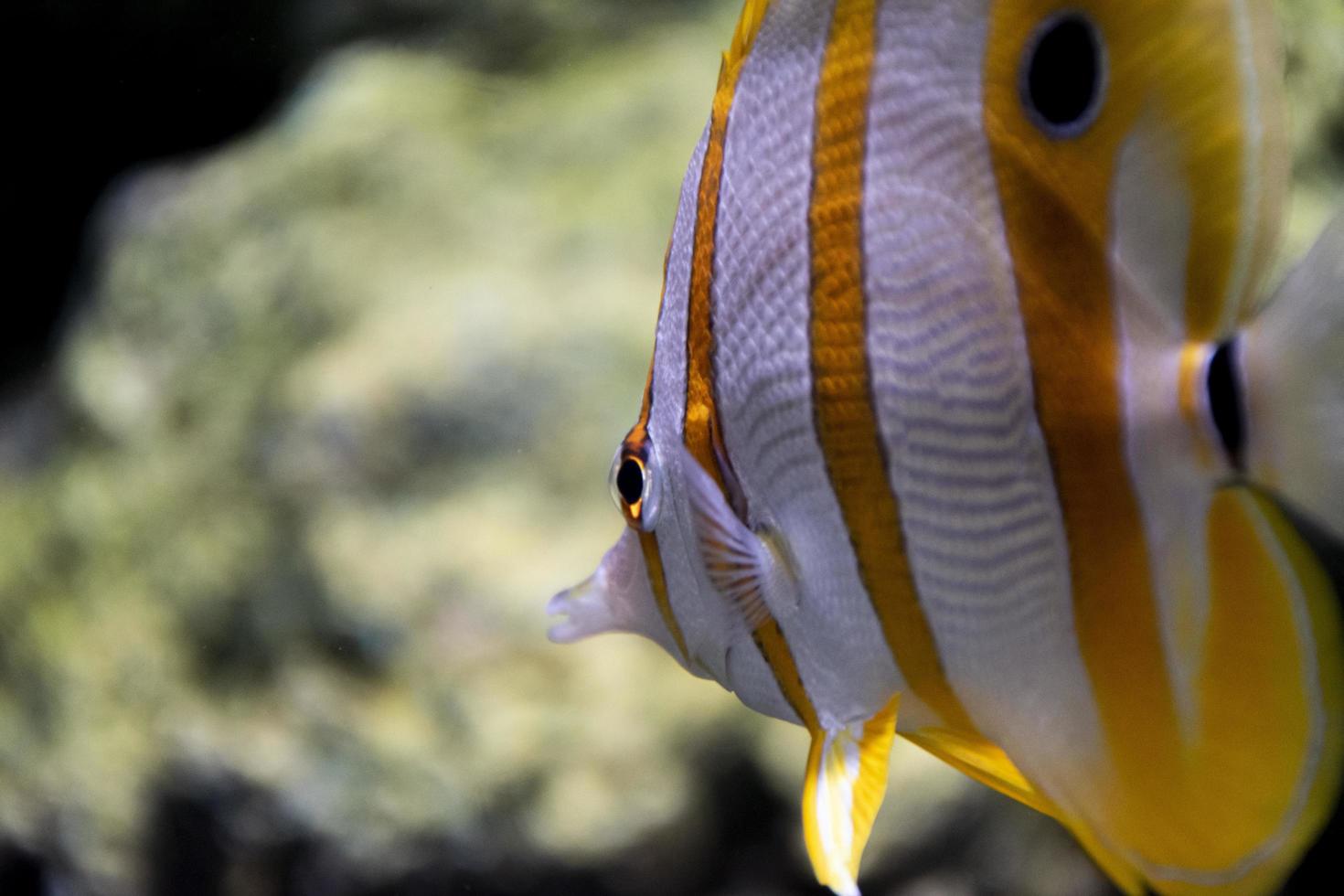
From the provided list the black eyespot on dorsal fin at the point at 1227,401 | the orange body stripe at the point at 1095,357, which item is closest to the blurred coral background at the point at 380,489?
the orange body stripe at the point at 1095,357

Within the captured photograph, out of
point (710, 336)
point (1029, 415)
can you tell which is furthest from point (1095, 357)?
point (710, 336)

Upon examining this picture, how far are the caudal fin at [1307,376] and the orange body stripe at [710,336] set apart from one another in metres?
0.30

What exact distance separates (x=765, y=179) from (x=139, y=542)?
1845 millimetres

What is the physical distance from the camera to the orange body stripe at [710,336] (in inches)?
25.0

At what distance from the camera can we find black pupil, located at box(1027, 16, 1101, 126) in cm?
49

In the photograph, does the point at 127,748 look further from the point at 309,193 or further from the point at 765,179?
the point at 765,179

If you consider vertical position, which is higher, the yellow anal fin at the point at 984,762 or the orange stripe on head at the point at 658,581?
the orange stripe on head at the point at 658,581

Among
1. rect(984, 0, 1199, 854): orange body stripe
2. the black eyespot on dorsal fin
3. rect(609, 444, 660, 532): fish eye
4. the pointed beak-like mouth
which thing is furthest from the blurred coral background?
the black eyespot on dorsal fin

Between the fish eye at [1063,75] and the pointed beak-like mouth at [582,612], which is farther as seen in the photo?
the pointed beak-like mouth at [582,612]

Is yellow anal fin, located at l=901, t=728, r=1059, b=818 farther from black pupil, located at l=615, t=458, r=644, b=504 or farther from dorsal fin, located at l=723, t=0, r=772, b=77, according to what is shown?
dorsal fin, located at l=723, t=0, r=772, b=77

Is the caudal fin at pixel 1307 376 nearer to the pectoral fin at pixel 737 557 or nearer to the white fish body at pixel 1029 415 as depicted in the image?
the white fish body at pixel 1029 415

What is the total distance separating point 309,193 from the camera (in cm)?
203

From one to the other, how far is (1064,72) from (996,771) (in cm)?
39

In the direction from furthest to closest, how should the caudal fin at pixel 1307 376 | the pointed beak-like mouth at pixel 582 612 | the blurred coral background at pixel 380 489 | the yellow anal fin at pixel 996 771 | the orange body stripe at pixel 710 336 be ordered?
the blurred coral background at pixel 380 489 < the pointed beak-like mouth at pixel 582 612 < the orange body stripe at pixel 710 336 < the yellow anal fin at pixel 996 771 < the caudal fin at pixel 1307 376
